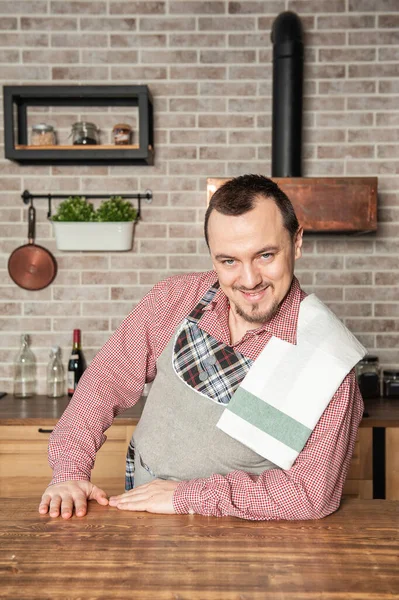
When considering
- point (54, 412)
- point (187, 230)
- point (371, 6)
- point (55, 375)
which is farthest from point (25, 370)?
point (371, 6)

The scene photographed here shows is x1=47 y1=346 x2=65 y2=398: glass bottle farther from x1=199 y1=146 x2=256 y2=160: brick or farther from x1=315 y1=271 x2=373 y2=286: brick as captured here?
x1=315 y1=271 x2=373 y2=286: brick

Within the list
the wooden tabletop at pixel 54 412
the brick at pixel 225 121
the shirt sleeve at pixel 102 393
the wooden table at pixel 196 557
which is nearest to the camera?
the wooden table at pixel 196 557

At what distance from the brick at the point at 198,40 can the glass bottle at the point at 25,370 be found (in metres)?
1.59

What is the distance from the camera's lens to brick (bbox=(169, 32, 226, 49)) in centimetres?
319

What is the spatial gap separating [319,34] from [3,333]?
6.85 feet

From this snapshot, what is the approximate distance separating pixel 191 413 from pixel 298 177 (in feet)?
4.72

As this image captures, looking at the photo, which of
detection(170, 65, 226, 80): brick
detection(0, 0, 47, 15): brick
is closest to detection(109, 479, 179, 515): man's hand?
detection(170, 65, 226, 80): brick

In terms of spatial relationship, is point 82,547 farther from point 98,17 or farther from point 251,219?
point 98,17

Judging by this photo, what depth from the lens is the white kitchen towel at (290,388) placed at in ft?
5.20

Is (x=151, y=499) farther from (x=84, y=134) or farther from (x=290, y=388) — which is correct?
(x=84, y=134)

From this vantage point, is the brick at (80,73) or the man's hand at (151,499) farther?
the brick at (80,73)

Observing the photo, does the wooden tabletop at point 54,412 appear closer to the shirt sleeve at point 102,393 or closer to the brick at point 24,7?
the shirt sleeve at point 102,393

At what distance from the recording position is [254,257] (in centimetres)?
165

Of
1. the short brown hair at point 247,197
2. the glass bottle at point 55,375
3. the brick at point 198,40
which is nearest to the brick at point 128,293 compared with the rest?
the glass bottle at point 55,375
